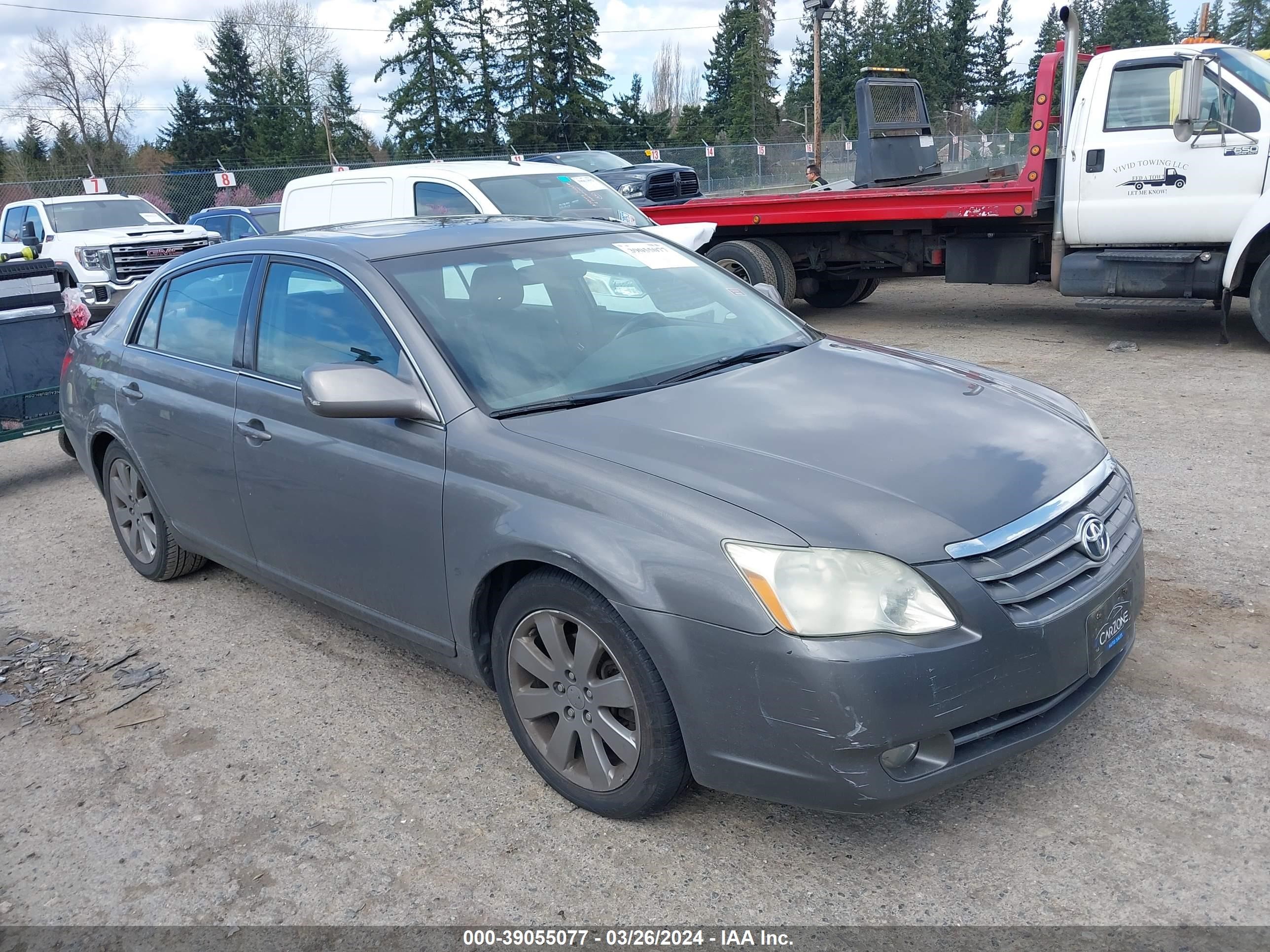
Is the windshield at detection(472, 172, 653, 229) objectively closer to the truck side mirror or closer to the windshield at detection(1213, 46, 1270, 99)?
the truck side mirror

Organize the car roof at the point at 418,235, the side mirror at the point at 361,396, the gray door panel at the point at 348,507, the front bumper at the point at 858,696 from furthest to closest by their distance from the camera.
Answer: the car roof at the point at 418,235 < the gray door panel at the point at 348,507 < the side mirror at the point at 361,396 < the front bumper at the point at 858,696

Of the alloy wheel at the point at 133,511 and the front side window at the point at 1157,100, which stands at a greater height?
the front side window at the point at 1157,100

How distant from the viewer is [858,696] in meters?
2.51

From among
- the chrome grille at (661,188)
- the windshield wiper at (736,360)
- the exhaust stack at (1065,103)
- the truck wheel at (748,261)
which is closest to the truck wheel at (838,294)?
the truck wheel at (748,261)

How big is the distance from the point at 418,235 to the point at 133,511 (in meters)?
2.31

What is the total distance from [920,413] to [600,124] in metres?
54.7

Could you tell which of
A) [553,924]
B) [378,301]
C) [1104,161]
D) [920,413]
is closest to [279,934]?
[553,924]

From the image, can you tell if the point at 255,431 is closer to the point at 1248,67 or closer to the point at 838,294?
the point at 1248,67

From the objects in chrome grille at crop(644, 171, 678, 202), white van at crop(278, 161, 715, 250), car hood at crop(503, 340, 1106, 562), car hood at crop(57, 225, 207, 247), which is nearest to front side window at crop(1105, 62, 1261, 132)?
white van at crop(278, 161, 715, 250)

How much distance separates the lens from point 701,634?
2.65 m

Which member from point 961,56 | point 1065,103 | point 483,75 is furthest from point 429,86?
point 1065,103

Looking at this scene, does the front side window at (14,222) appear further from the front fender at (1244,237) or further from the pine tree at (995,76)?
the pine tree at (995,76)

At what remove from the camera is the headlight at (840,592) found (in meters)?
2.56

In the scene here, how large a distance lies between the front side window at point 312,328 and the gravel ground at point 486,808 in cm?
125
